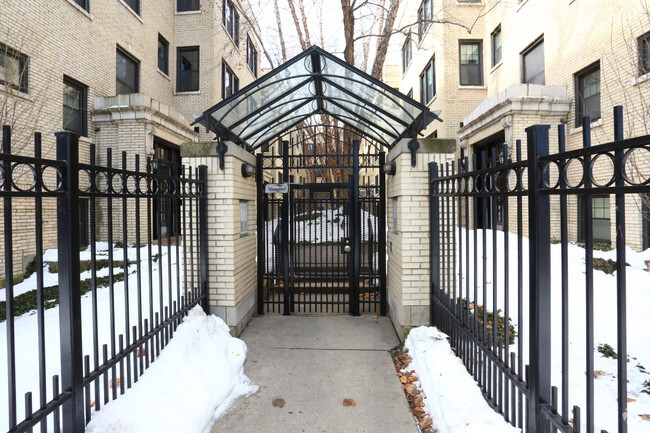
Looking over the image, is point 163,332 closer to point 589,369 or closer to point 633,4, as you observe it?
point 589,369

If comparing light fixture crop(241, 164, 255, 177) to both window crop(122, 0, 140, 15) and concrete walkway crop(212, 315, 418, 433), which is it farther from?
window crop(122, 0, 140, 15)

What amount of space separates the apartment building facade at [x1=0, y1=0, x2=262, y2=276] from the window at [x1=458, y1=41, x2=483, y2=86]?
9907 millimetres

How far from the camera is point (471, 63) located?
1630cm

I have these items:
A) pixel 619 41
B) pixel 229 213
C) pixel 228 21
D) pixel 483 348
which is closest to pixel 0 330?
pixel 229 213

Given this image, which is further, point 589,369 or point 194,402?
point 194,402

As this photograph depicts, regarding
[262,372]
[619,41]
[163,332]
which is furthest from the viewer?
[619,41]

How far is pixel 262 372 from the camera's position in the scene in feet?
12.5

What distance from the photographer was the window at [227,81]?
54.1 ft

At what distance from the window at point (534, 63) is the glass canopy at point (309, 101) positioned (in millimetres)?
9541

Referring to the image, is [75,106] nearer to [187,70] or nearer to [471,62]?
[187,70]

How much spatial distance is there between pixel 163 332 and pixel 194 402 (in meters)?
0.88

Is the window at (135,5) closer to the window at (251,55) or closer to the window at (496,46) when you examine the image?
the window at (251,55)

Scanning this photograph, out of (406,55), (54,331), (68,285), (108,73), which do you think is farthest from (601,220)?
(406,55)

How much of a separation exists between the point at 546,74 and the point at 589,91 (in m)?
2.15
